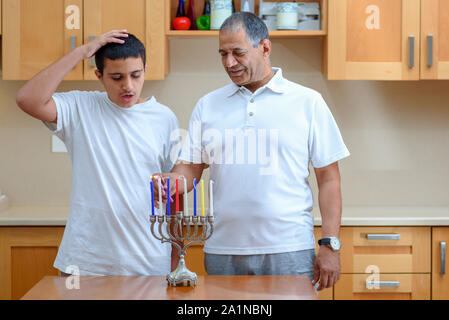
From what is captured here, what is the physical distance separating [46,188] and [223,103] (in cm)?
161

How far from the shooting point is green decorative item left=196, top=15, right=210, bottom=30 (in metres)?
2.86

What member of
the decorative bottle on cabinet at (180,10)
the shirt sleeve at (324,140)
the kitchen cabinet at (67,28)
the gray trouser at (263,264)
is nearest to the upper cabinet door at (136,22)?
the kitchen cabinet at (67,28)

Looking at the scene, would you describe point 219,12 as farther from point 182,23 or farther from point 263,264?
point 263,264

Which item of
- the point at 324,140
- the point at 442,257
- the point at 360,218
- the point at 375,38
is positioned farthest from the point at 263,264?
the point at 375,38

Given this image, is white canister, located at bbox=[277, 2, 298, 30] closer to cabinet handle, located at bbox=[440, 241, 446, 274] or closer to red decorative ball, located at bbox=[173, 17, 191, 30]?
red decorative ball, located at bbox=[173, 17, 191, 30]

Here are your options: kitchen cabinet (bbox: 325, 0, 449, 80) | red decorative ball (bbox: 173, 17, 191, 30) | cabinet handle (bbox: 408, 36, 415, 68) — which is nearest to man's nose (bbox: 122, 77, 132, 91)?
red decorative ball (bbox: 173, 17, 191, 30)

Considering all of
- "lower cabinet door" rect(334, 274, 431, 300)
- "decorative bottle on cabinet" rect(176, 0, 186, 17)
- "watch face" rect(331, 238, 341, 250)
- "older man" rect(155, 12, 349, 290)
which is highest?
"decorative bottle on cabinet" rect(176, 0, 186, 17)

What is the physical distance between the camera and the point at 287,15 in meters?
2.77

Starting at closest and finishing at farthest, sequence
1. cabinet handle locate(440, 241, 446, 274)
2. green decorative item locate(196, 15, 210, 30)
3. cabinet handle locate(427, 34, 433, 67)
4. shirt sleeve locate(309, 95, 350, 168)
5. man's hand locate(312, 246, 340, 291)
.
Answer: man's hand locate(312, 246, 340, 291) → shirt sleeve locate(309, 95, 350, 168) → cabinet handle locate(440, 241, 446, 274) → cabinet handle locate(427, 34, 433, 67) → green decorative item locate(196, 15, 210, 30)

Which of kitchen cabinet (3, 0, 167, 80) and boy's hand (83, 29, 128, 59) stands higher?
kitchen cabinet (3, 0, 167, 80)

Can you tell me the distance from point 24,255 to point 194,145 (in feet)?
3.92

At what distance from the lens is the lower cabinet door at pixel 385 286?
263 cm
